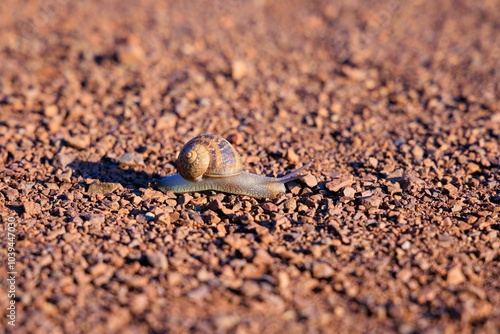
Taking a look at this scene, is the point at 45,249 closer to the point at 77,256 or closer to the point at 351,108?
the point at 77,256

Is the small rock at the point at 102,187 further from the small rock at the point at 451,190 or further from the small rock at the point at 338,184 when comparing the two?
the small rock at the point at 451,190

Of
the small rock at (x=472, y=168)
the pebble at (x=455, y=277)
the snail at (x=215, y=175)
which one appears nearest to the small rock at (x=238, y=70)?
the snail at (x=215, y=175)

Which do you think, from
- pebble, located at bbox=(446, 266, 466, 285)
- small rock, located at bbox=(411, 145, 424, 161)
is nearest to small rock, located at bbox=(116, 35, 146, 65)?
small rock, located at bbox=(411, 145, 424, 161)

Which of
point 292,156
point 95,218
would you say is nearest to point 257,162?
point 292,156

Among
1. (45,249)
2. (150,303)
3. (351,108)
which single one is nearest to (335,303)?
(150,303)

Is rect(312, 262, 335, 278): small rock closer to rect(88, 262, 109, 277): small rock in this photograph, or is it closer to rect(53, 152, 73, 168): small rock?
rect(88, 262, 109, 277): small rock

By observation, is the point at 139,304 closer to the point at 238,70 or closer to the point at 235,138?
the point at 235,138
